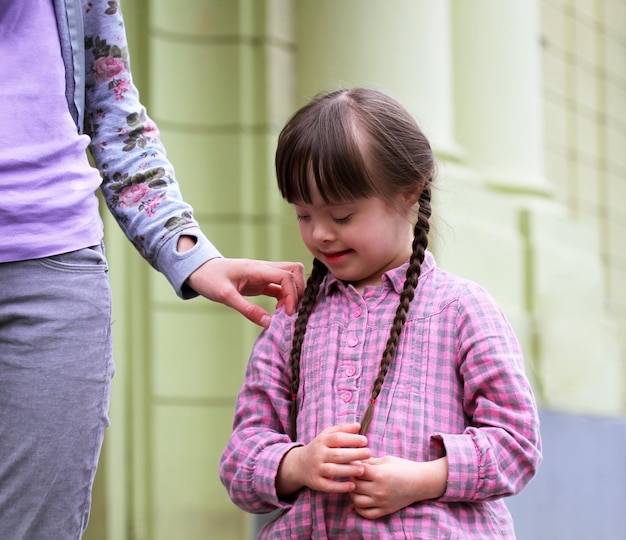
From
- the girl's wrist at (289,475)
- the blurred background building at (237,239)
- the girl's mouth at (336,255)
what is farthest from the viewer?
the blurred background building at (237,239)

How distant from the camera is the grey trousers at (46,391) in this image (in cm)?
198

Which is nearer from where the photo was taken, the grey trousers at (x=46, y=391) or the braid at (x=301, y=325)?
the grey trousers at (x=46, y=391)

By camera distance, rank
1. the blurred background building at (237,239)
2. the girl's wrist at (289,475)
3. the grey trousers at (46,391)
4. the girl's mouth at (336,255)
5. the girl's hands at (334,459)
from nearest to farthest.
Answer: the grey trousers at (46,391)
the girl's hands at (334,459)
the girl's wrist at (289,475)
the girl's mouth at (336,255)
the blurred background building at (237,239)

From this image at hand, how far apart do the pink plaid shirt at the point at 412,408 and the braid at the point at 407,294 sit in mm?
19

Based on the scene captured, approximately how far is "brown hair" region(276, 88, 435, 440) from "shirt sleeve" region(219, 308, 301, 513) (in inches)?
1.5

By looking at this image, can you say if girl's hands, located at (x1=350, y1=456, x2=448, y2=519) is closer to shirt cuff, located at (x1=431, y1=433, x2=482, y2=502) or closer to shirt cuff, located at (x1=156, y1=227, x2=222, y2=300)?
shirt cuff, located at (x1=431, y1=433, x2=482, y2=502)

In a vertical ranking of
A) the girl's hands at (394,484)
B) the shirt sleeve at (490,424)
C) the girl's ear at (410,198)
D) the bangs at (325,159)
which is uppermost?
the bangs at (325,159)

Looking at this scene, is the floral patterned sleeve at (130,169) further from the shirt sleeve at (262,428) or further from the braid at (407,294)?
the braid at (407,294)

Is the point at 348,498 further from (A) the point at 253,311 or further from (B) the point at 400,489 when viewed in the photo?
(A) the point at 253,311

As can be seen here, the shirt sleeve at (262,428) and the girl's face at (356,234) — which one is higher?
the girl's face at (356,234)

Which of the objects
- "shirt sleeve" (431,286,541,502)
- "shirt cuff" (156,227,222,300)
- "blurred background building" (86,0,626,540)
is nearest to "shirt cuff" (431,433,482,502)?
"shirt sleeve" (431,286,541,502)

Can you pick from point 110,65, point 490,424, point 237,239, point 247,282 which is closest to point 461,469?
point 490,424

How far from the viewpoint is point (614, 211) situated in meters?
10.9

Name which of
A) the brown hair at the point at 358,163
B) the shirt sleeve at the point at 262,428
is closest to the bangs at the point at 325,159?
the brown hair at the point at 358,163
